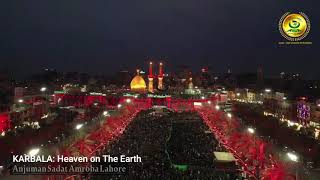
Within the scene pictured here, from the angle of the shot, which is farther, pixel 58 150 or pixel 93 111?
pixel 93 111

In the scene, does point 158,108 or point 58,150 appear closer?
point 58,150

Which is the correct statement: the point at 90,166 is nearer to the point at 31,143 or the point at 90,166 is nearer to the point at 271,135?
the point at 31,143

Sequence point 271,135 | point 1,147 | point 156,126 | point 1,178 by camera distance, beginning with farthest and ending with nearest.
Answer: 1. point 156,126
2. point 271,135
3. point 1,147
4. point 1,178

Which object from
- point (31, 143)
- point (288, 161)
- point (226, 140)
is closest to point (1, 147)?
point (31, 143)

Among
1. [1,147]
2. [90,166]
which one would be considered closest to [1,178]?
[90,166]

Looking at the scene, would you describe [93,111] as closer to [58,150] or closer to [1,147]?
[1,147]

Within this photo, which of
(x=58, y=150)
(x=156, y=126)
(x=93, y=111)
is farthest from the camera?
(x=93, y=111)
